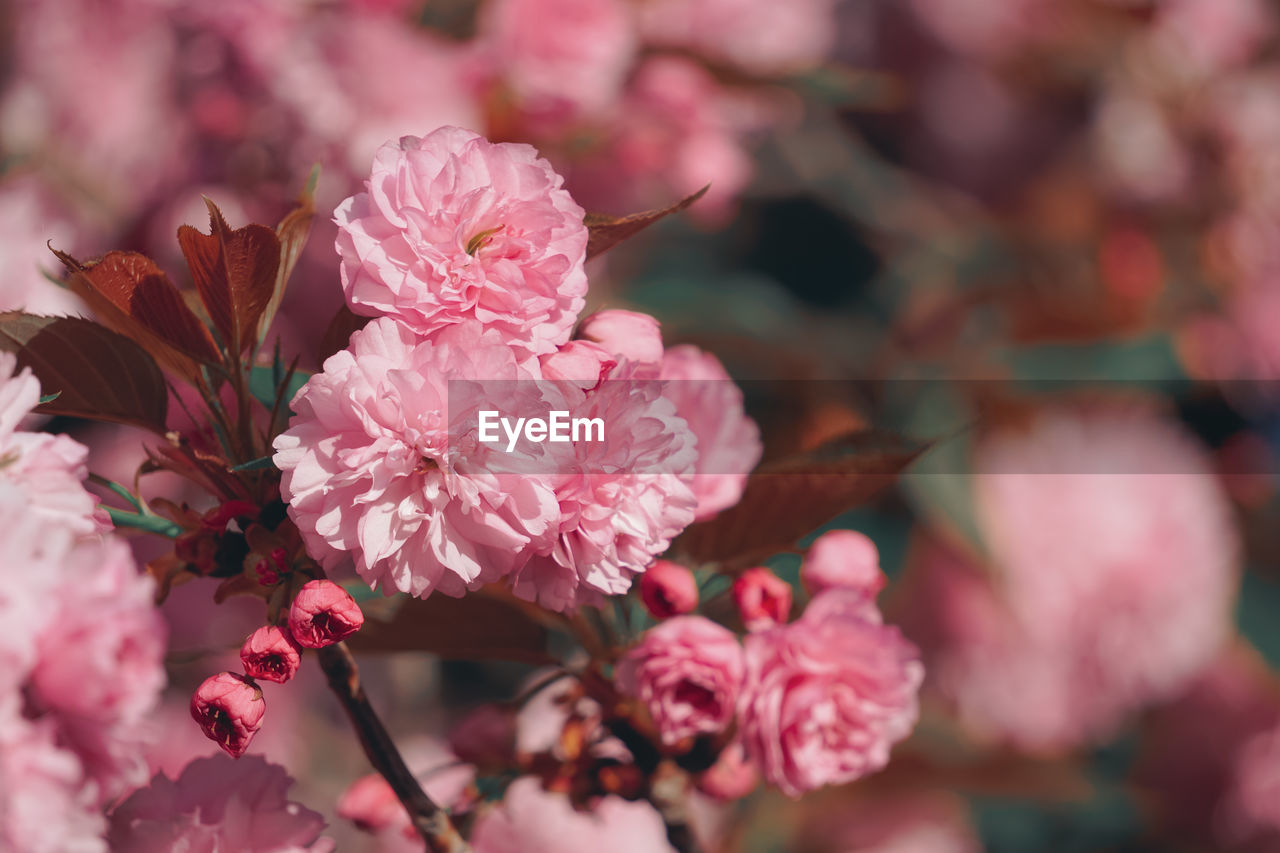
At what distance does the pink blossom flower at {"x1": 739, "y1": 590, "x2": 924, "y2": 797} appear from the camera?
1.35 feet

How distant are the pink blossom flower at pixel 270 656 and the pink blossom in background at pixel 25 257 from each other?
312mm

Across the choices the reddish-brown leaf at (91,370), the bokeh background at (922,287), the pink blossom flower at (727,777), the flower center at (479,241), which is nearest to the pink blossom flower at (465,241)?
the flower center at (479,241)

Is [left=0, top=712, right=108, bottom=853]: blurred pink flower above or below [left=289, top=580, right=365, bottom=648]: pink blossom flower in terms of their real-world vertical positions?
below

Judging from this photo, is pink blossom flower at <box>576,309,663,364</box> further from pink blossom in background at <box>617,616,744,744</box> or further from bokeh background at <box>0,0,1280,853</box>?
bokeh background at <box>0,0,1280,853</box>

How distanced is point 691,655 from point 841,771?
78mm

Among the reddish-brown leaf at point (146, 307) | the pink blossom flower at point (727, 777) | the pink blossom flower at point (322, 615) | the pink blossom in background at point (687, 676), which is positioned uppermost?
the reddish-brown leaf at point (146, 307)

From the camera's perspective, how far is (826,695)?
1.35 ft

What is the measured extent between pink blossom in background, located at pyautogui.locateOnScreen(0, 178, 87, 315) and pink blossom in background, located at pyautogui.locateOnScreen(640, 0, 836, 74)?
1.80 feet

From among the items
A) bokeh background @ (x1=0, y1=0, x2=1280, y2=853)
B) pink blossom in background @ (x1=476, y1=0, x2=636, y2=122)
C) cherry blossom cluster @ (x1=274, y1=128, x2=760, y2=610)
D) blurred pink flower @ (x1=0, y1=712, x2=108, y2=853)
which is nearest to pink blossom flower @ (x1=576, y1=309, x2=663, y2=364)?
cherry blossom cluster @ (x1=274, y1=128, x2=760, y2=610)

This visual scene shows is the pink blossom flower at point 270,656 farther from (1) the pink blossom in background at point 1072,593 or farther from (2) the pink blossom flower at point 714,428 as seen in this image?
(1) the pink blossom in background at point 1072,593

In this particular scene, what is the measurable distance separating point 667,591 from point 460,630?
0.31ft

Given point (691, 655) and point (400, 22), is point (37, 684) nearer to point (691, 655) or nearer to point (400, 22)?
point (691, 655)

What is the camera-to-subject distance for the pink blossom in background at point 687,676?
0.40 meters

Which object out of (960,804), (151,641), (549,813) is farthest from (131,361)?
(960,804)
